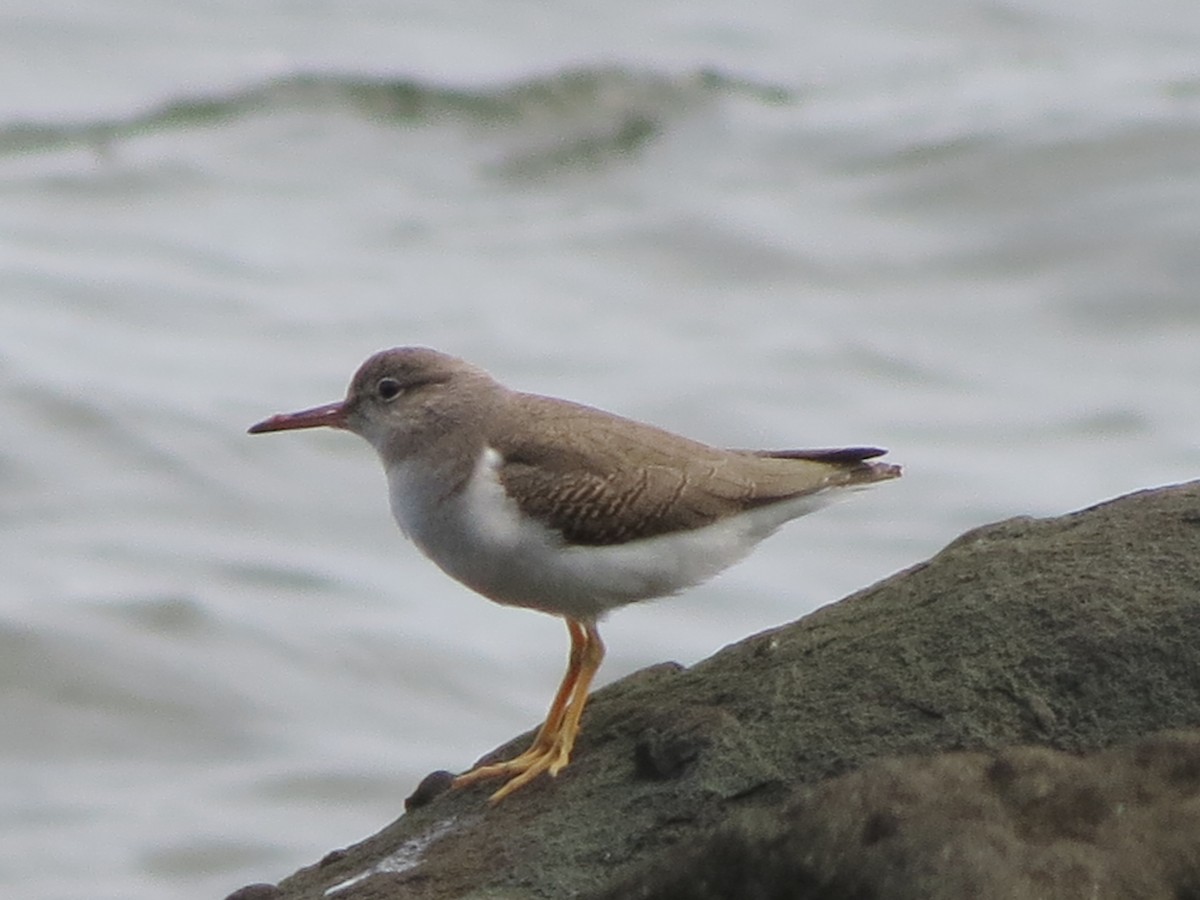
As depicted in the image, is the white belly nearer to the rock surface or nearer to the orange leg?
the orange leg

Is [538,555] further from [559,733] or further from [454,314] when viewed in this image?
[454,314]

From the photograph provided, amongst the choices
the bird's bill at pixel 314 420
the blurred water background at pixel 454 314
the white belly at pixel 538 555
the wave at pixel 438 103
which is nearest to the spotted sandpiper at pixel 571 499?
the white belly at pixel 538 555

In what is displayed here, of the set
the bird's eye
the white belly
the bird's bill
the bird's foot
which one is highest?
the bird's bill

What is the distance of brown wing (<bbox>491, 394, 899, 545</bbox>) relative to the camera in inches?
286

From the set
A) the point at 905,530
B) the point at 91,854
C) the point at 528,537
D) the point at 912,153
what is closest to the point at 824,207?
the point at 912,153

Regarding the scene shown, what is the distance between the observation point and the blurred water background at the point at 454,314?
14.5 metres

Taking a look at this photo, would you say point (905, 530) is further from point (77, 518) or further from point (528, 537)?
point (528, 537)

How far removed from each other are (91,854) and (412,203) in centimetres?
1018

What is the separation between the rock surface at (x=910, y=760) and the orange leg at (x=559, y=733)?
57 mm

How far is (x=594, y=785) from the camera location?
634 centimetres

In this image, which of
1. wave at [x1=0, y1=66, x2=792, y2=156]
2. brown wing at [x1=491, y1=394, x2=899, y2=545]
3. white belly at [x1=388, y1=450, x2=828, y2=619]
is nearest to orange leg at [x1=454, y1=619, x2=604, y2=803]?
white belly at [x1=388, y1=450, x2=828, y2=619]

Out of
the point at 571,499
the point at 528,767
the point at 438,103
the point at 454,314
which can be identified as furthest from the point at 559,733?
the point at 438,103

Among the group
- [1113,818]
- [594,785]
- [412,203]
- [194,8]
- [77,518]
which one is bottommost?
[1113,818]

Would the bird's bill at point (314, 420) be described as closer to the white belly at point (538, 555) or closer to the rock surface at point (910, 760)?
the white belly at point (538, 555)
